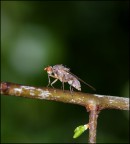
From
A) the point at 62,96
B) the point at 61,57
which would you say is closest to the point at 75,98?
the point at 62,96

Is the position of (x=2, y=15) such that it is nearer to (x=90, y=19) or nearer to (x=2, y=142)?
(x=90, y=19)

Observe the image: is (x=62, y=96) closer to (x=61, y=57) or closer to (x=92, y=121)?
(x=92, y=121)

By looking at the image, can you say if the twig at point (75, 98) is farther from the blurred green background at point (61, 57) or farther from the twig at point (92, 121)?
the blurred green background at point (61, 57)

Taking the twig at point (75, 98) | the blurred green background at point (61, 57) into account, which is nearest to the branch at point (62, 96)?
the twig at point (75, 98)

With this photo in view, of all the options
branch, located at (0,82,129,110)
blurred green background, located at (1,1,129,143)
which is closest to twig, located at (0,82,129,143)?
branch, located at (0,82,129,110)

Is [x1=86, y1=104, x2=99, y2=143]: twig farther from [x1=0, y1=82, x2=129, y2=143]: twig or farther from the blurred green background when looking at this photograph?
the blurred green background

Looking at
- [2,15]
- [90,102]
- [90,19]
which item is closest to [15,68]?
[2,15]
